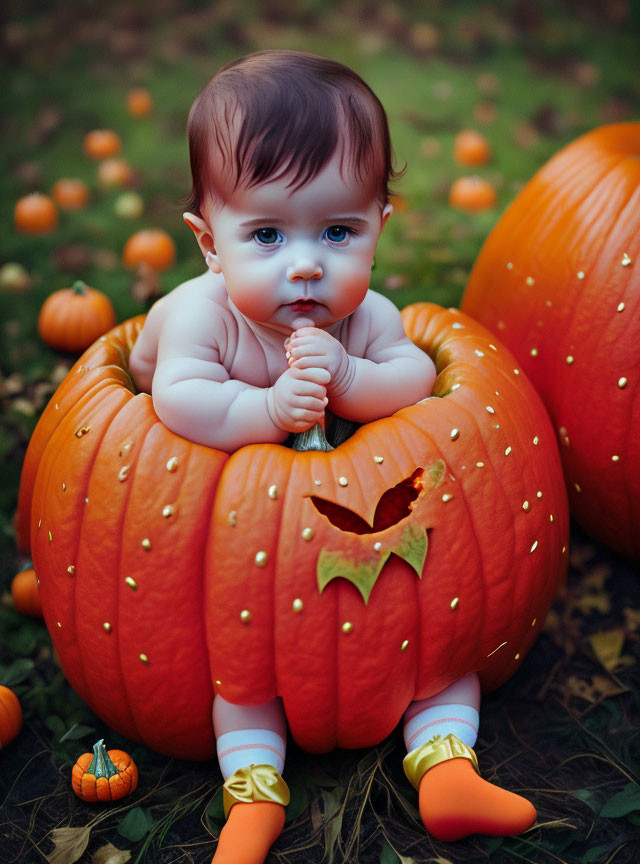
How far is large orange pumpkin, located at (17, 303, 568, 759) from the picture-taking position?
5.57ft

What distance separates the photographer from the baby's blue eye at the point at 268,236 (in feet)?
5.56

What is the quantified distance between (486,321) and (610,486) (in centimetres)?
Answer: 60

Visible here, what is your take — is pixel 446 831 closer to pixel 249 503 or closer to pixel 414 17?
pixel 249 503

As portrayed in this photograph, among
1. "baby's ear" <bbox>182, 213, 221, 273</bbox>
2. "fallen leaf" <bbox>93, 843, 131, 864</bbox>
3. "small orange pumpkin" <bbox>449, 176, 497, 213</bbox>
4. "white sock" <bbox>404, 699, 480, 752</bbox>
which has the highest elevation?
"baby's ear" <bbox>182, 213, 221, 273</bbox>

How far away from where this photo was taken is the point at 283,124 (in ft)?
5.29

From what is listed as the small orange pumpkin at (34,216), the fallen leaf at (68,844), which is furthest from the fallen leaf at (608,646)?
the small orange pumpkin at (34,216)

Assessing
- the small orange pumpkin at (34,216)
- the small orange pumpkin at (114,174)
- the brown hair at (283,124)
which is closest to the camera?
the brown hair at (283,124)

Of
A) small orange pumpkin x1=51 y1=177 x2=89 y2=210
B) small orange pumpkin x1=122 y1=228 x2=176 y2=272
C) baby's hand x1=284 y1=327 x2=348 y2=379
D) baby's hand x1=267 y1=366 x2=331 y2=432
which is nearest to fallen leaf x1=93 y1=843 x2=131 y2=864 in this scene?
baby's hand x1=267 y1=366 x2=331 y2=432

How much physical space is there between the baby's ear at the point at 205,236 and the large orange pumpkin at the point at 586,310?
0.95 metres

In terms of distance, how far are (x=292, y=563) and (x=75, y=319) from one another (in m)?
1.67

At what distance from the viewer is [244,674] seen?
175cm

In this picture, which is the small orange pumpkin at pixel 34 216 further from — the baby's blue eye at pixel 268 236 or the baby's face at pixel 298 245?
the baby's blue eye at pixel 268 236

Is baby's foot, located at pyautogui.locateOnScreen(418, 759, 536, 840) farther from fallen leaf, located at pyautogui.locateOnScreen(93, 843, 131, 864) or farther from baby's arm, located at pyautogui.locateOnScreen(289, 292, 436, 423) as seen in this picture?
baby's arm, located at pyautogui.locateOnScreen(289, 292, 436, 423)

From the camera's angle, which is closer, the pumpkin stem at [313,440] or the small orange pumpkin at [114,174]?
the pumpkin stem at [313,440]
